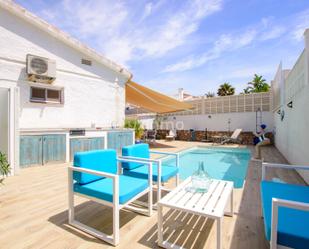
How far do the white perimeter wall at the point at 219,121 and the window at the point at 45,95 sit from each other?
1143 cm

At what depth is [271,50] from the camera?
7461 mm

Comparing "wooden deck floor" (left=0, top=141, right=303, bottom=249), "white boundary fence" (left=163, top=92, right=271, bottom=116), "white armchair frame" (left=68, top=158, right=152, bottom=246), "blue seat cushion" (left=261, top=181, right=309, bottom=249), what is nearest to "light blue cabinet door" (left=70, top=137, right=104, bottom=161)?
"wooden deck floor" (left=0, top=141, right=303, bottom=249)

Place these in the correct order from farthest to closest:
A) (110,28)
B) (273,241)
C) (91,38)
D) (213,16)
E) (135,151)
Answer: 1. (91,38)
2. (110,28)
3. (213,16)
4. (135,151)
5. (273,241)

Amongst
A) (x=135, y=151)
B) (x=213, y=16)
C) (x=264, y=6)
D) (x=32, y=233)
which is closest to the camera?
(x=32, y=233)

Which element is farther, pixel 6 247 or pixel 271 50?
pixel 271 50

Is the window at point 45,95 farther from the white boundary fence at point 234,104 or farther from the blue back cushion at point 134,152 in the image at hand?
the white boundary fence at point 234,104

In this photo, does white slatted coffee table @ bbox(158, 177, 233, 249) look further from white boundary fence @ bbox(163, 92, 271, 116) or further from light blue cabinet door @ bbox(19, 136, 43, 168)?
white boundary fence @ bbox(163, 92, 271, 116)

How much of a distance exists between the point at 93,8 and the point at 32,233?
6.65m

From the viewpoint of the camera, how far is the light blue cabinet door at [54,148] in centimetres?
597

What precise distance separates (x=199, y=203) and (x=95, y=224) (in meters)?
1.54

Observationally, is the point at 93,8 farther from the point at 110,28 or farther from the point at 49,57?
the point at 49,57

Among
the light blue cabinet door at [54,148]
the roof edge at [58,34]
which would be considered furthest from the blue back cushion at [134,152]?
the roof edge at [58,34]

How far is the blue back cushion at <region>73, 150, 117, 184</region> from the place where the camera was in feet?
8.73

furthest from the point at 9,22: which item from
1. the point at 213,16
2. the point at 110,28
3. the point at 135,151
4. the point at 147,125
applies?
the point at 147,125
